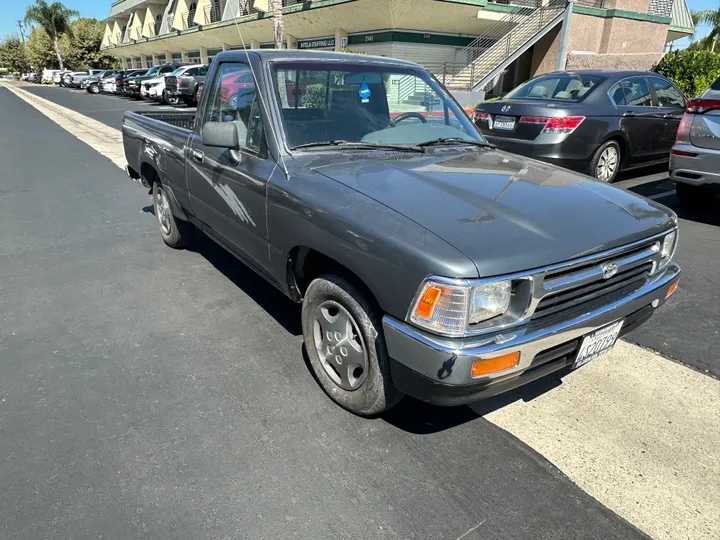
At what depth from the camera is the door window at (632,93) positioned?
7086 millimetres

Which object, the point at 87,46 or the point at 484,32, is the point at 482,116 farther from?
the point at 87,46

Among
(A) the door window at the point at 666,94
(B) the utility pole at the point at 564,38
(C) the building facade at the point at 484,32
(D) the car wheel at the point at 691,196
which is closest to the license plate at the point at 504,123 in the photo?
(D) the car wheel at the point at 691,196

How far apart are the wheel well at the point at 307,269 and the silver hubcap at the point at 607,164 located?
5562 millimetres

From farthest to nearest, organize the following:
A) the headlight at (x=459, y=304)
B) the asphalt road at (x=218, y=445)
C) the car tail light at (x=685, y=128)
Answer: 1. the car tail light at (x=685, y=128)
2. the asphalt road at (x=218, y=445)
3. the headlight at (x=459, y=304)

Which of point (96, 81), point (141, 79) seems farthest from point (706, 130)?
point (96, 81)

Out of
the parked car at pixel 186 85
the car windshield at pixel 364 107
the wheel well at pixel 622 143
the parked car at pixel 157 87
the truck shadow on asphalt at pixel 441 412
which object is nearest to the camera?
the truck shadow on asphalt at pixel 441 412

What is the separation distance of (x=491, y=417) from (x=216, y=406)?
5.09 feet

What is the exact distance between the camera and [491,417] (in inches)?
109

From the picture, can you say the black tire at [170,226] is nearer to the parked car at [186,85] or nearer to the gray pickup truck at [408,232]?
the gray pickup truck at [408,232]

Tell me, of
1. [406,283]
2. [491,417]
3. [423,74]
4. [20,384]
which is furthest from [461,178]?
[20,384]

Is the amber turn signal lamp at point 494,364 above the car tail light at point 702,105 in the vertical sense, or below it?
below

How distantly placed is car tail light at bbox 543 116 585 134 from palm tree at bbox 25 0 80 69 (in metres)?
81.5

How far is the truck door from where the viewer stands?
123 inches

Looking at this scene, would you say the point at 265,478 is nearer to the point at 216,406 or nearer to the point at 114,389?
the point at 216,406
